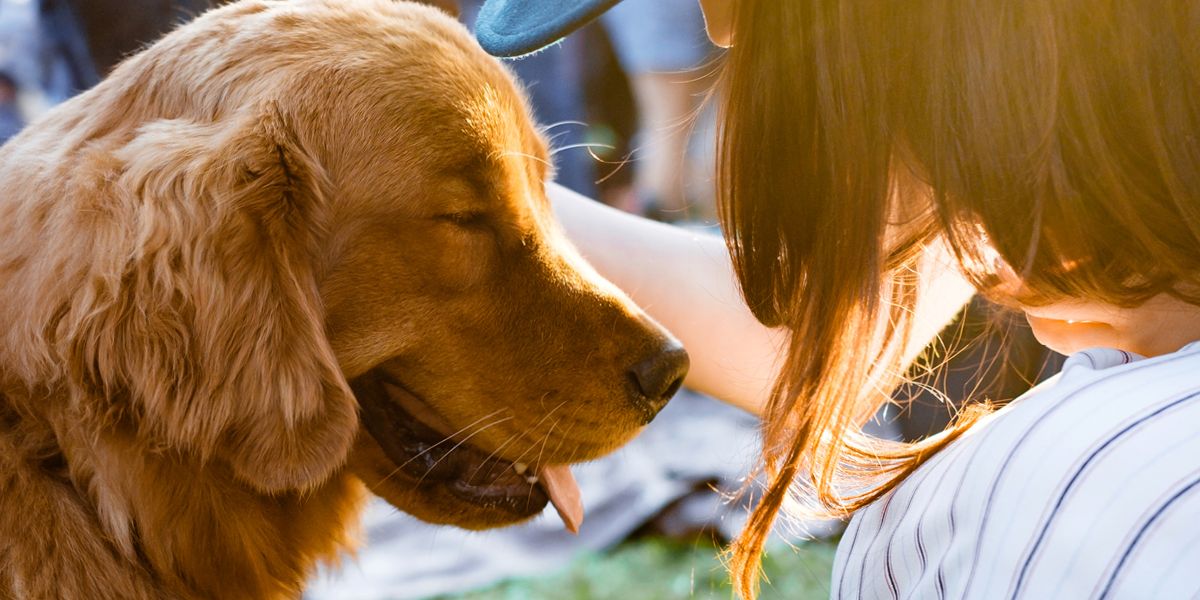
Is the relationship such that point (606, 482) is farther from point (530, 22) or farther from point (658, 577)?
point (530, 22)

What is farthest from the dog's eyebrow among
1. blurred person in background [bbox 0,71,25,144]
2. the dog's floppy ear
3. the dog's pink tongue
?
blurred person in background [bbox 0,71,25,144]

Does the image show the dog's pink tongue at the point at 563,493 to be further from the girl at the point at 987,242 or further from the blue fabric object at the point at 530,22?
the blue fabric object at the point at 530,22

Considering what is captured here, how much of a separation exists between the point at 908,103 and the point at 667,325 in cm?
123

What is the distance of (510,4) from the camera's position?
1487mm

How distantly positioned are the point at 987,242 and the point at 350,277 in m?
1.08

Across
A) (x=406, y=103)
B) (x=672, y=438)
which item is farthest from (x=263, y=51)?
(x=672, y=438)

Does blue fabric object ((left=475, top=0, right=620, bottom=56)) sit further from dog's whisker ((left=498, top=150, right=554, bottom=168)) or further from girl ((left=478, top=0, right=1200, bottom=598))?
dog's whisker ((left=498, top=150, right=554, bottom=168))

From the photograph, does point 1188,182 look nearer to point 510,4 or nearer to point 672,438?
point 510,4

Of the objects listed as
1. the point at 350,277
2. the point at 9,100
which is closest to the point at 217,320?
the point at 350,277

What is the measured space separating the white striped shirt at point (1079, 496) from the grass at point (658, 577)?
234 centimetres

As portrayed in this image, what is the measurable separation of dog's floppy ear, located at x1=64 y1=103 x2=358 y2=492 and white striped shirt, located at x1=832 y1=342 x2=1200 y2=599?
962mm

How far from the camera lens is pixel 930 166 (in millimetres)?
1282

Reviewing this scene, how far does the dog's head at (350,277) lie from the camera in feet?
5.08

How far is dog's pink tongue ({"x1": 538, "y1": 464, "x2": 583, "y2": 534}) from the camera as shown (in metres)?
2.06
